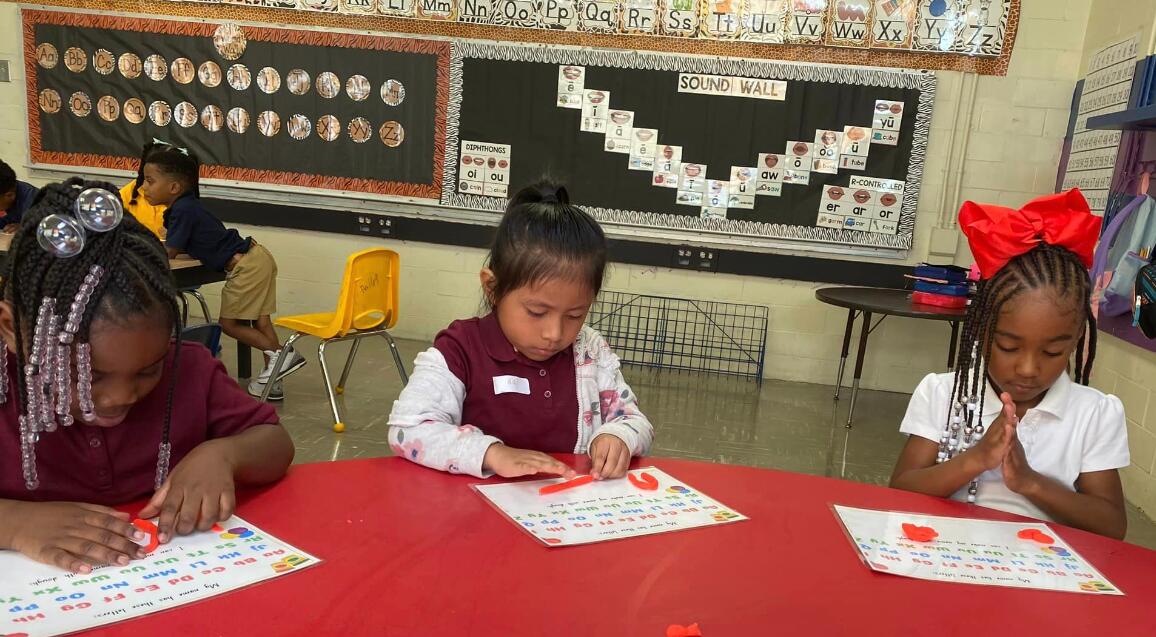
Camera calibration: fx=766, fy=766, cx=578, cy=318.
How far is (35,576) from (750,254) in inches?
159

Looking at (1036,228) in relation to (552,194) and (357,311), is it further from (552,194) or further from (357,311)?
(357,311)

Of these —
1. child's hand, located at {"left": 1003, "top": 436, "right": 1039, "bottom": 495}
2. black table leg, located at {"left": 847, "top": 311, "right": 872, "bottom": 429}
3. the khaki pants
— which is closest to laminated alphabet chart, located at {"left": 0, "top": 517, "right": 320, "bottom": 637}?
child's hand, located at {"left": 1003, "top": 436, "right": 1039, "bottom": 495}

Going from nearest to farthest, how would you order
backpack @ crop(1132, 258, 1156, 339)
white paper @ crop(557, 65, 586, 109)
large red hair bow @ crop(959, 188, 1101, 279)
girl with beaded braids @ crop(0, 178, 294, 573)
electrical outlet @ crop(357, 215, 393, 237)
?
girl with beaded braids @ crop(0, 178, 294, 573)
large red hair bow @ crop(959, 188, 1101, 279)
backpack @ crop(1132, 258, 1156, 339)
white paper @ crop(557, 65, 586, 109)
electrical outlet @ crop(357, 215, 393, 237)

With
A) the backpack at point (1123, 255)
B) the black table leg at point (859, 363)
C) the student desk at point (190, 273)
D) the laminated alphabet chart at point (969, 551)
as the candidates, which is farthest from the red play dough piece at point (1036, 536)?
the student desk at point (190, 273)

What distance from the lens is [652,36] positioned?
14.0 feet

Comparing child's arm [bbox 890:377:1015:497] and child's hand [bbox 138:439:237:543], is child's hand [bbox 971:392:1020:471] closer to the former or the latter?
child's arm [bbox 890:377:1015:497]

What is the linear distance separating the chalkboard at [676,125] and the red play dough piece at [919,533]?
11.2 feet

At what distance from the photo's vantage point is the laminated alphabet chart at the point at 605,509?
0.90 m

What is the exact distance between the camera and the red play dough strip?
1022 millimetres

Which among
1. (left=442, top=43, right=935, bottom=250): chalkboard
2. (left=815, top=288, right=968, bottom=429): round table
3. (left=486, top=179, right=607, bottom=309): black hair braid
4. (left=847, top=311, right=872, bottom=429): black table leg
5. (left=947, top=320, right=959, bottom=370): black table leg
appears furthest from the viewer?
(left=442, top=43, right=935, bottom=250): chalkboard

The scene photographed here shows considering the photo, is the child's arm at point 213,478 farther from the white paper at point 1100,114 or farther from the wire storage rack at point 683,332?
the wire storage rack at point 683,332

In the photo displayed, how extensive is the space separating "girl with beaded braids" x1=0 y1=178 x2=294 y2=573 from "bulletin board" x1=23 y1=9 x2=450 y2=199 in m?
3.72

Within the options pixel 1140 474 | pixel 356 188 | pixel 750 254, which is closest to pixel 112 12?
pixel 356 188

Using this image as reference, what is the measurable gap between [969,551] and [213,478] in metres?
0.89
